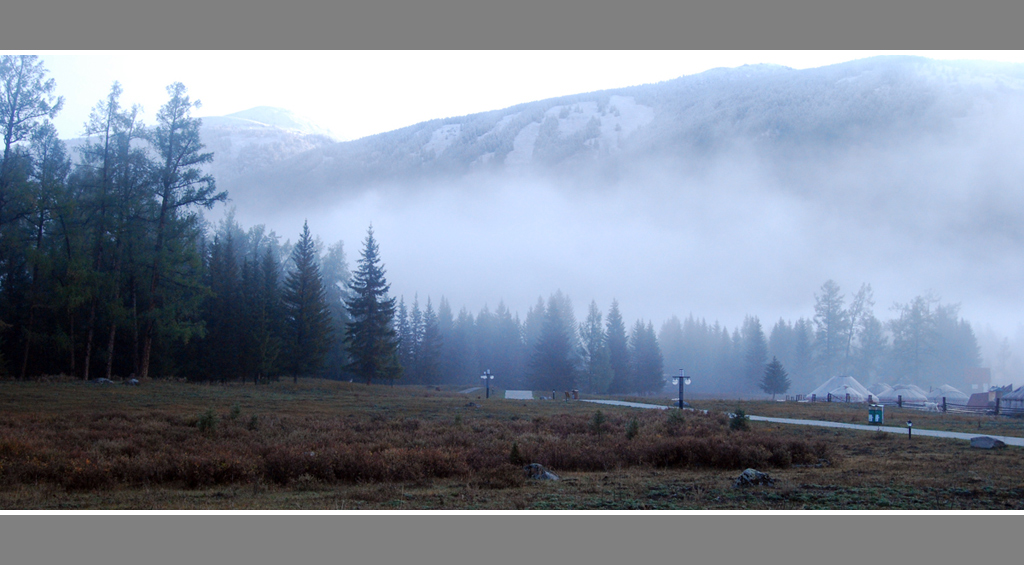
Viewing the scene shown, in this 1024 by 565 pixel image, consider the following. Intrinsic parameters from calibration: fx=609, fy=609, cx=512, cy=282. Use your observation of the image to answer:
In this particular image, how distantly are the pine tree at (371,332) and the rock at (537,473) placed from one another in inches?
1787

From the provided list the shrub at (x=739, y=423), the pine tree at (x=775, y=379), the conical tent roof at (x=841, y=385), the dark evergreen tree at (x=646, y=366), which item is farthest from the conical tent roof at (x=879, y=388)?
the shrub at (x=739, y=423)

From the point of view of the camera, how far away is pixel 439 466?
12.8 m

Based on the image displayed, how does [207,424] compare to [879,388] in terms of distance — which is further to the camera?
[879,388]

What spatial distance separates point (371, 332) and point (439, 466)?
46.3m

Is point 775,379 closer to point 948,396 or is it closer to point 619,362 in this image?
point 948,396

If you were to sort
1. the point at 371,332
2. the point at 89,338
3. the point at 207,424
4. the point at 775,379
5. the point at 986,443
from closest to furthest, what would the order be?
the point at 986,443, the point at 207,424, the point at 89,338, the point at 371,332, the point at 775,379

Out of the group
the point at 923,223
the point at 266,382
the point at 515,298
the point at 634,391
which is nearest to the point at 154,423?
the point at 266,382

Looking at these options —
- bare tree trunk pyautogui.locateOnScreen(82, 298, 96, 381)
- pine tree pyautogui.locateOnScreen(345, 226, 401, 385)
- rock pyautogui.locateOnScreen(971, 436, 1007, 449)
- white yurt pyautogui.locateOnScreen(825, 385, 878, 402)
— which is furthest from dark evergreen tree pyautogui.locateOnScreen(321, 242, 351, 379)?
rock pyautogui.locateOnScreen(971, 436, 1007, 449)

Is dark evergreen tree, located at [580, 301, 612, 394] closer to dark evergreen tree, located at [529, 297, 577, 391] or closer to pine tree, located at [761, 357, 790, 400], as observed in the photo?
dark evergreen tree, located at [529, 297, 577, 391]

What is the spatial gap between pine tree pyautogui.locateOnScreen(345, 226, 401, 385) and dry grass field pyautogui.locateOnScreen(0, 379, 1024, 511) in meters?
35.4

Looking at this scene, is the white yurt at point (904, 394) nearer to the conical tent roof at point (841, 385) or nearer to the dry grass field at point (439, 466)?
the conical tent roof at point (841, 385)

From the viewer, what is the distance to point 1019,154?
479ft

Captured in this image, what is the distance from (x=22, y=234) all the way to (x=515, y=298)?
125 m

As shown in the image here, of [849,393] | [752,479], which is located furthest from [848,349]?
[752,479]
